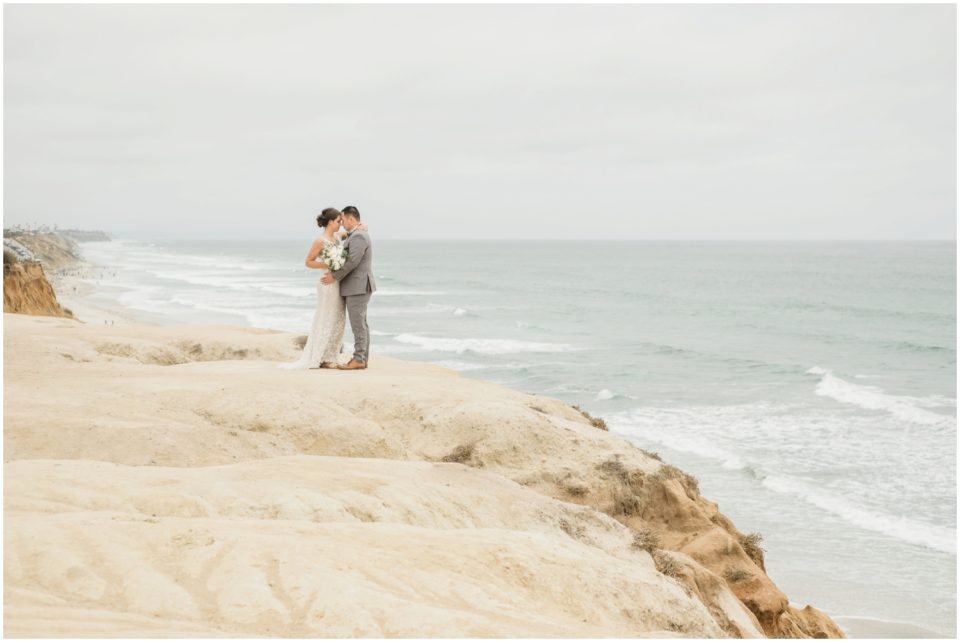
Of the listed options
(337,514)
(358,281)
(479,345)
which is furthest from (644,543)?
(479,345)

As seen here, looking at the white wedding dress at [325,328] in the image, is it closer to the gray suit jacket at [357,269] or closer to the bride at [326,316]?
the bride at [326,316]

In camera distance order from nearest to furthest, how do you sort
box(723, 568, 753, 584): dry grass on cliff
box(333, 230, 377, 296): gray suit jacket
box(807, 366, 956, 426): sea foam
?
box(723, 568, 753, 584): dry grass on cliff
box(333, 230, 377, 296): gray suit jacket
box(807, 366, 956, 426): sea foam

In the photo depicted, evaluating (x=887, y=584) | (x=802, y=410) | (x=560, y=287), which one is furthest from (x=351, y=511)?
(x=560, y=287)

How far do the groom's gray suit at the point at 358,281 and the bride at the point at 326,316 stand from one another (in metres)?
0.15

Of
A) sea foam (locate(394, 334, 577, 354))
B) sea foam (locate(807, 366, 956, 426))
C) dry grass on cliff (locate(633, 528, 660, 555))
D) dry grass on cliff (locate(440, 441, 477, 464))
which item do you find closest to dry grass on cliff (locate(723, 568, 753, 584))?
dry grass on cliff (locate(633, 528, 660, 555))

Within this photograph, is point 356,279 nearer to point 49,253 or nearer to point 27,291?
point 27,291

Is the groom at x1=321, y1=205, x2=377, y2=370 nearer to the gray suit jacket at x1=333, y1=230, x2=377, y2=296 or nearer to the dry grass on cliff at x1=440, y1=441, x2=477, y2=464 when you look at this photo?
the gray suit jacket at x1=333, y1=230, x2=377, y2=296

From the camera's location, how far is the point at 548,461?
9.01 metres

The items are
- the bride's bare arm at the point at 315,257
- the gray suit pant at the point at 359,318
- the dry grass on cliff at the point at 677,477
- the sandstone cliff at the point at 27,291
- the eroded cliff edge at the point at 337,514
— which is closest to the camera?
the eroded cliff edge at the point at 337,514

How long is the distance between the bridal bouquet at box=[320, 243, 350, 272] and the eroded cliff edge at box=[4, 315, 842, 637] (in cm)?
141

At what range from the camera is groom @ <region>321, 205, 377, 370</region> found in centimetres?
1073

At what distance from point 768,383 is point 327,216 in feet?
62.2

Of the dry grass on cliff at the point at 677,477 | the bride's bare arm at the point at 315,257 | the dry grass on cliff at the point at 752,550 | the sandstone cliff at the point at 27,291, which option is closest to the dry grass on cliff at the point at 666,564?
the dry grass on cliff at the point at 677,477

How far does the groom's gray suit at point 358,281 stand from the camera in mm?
10750
